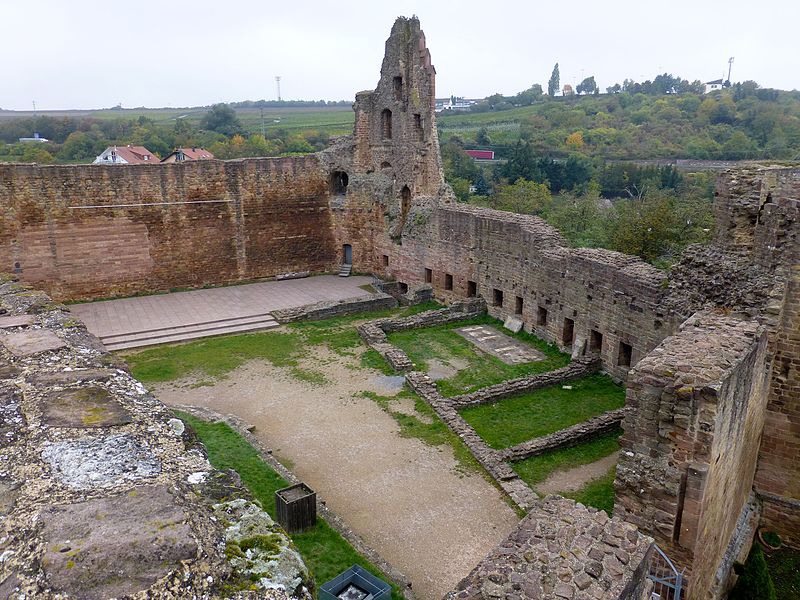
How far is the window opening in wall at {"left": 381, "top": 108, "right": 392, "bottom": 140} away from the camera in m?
22.4

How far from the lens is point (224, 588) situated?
3359 mm

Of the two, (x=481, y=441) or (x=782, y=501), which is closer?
(x=782, y=501)

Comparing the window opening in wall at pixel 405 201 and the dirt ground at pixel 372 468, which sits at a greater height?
the window opening in wall at pixel 405 201

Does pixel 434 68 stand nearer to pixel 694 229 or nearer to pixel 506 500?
pixel 694 229

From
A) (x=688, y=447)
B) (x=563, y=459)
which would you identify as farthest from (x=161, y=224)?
(x=688, y=447)

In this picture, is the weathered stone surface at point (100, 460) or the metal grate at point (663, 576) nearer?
the weathered stone surface at point (100, 460)

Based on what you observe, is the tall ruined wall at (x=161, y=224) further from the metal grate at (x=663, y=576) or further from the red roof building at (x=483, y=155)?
the red roof building at (x=483, y=155)

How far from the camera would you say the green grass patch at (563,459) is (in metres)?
10.9

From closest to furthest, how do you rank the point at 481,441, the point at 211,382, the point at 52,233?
1. the point at 481,441
2. the point at 211,382
3. the point at 52,233

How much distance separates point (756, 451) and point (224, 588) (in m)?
8.97

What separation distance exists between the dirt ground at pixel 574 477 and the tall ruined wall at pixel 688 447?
99.3 inches

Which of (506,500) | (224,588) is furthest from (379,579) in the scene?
(224,588)

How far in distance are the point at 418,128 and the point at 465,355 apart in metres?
8.80

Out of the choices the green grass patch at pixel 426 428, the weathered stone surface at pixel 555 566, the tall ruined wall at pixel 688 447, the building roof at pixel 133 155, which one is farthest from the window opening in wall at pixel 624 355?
the building roof at pixel 133 155
